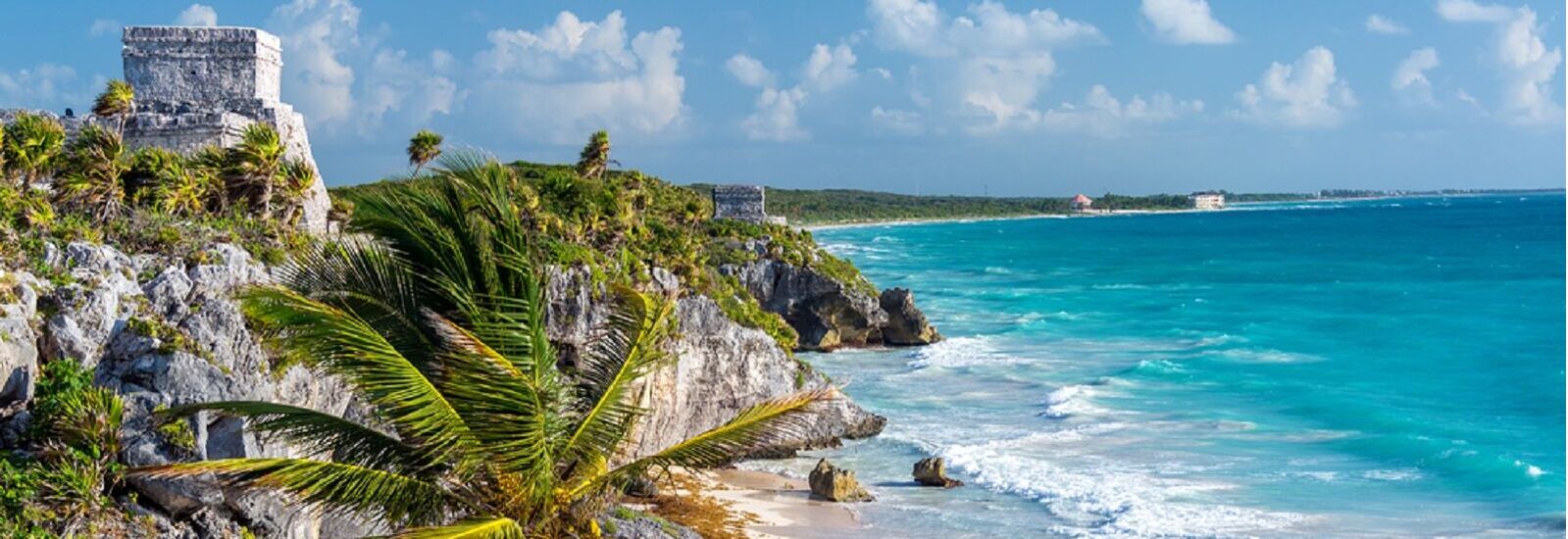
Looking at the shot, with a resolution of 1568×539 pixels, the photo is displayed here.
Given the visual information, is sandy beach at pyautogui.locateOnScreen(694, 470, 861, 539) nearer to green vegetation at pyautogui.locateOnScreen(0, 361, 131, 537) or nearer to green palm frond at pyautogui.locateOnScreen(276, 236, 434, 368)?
green vegetation at pyautogui.locateOnScreen(0, 361, 131, 537)

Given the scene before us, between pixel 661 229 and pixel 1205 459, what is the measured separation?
17.9 m

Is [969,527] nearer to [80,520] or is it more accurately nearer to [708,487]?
[708,487]

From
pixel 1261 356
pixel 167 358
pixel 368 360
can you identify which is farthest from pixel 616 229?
pixel 1261 356

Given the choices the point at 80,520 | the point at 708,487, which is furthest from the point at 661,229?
the point at 80,520

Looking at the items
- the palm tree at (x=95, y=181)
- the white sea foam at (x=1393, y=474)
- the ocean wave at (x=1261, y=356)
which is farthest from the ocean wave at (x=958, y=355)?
the palm tree at (x=95, y=181)

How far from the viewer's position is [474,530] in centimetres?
917

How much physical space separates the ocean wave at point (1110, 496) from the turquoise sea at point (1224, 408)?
2.6 inches

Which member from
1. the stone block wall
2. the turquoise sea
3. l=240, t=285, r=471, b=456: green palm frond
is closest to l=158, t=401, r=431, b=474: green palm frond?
l=240, t=285, r=471, b=456: green palm frond

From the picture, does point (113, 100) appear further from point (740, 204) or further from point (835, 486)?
point (740, 204)

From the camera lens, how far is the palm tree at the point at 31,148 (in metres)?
18.6

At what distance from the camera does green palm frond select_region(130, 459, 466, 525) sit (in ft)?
29.9

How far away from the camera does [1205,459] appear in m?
26.3

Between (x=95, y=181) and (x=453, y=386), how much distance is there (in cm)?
1127

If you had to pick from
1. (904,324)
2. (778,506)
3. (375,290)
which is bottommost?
(778,506)
